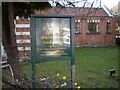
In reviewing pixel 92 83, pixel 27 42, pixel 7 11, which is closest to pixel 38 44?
pixel 7 11

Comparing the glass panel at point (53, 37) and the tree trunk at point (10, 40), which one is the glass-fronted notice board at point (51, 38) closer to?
the glass panel at point (53, 37)

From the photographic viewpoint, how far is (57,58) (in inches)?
141

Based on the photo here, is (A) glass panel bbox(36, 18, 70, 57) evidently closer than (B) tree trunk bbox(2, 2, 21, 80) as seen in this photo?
Yes

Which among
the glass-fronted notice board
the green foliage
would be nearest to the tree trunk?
the green foliage

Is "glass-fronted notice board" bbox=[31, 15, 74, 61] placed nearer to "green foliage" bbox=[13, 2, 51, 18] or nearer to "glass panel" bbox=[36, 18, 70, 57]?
"glass panel" bbox=[36, 18, 70, 57]

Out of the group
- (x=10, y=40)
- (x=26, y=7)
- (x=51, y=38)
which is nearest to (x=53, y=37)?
(x=51, y=38)

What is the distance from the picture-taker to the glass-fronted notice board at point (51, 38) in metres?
3.48

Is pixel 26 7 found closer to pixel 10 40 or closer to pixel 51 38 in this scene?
pixel 10 40

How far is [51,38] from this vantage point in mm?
3557

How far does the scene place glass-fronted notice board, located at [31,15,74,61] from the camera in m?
3.48

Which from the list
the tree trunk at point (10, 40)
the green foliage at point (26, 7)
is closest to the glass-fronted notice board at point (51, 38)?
the tree trunk at point (10, 40)

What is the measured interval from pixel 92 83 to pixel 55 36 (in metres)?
2.27

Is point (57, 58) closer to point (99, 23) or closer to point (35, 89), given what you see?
point (35, 89)

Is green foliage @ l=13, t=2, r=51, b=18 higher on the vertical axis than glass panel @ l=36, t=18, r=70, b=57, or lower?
higher
